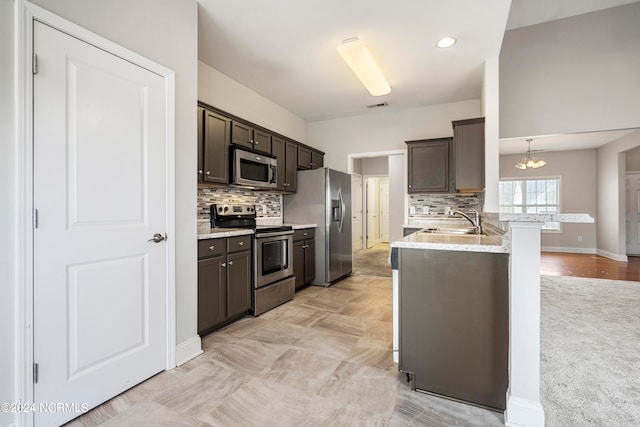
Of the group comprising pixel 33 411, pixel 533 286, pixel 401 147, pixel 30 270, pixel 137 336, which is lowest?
pixel 33 411

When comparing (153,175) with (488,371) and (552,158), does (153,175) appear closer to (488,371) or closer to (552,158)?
(488,371)

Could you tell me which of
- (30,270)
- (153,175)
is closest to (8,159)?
(30,270)

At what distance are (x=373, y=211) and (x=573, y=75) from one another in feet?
18.5

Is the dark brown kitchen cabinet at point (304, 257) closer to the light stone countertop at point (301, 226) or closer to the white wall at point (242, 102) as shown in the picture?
the light stone countertop at point (301, 226)

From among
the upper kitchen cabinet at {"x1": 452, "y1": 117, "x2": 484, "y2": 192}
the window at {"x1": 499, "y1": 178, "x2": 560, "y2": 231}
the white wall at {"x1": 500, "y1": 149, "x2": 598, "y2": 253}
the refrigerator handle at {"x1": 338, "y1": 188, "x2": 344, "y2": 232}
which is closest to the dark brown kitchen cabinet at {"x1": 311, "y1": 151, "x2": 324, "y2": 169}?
the refrigerator handle at {"x1": 338, "y1": 188, "x2": 344, "y2": 232}

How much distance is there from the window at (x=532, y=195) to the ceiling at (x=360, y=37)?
484 centimetres

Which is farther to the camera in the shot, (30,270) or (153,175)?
(153,175)

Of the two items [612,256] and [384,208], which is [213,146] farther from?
[612,256]

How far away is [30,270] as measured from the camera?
1.41m

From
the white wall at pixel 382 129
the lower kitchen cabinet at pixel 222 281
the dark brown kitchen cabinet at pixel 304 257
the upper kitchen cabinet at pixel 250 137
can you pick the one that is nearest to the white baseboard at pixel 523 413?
the lower kitchen cabinet at pixel 222 281

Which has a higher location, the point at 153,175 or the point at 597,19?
the point at 597,19

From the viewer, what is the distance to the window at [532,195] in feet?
25.1

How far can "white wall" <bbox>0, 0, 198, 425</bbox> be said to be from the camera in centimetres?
134

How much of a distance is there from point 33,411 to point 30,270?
2.20ft
